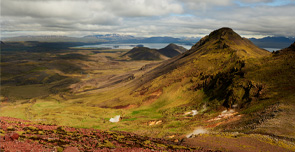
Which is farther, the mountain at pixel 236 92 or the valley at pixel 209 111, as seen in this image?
the mountain at pixel 236 92

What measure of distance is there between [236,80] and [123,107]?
152ft

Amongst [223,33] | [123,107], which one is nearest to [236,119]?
[123,107]

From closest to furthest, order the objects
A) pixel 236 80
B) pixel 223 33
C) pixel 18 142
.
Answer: pixel 18 142
pixel 236 80
pixel 223 33

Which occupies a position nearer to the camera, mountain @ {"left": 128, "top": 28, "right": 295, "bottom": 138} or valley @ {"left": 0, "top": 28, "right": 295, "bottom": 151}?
valley @ {"left": 0, "top": 28, "right": 295, "bottom": 151}

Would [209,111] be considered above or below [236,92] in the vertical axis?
below

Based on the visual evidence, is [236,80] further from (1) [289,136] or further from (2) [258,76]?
(1) [289,136]

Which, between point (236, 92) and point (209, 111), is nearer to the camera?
point (236, 92)

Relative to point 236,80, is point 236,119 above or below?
below

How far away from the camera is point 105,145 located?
26.2 metres

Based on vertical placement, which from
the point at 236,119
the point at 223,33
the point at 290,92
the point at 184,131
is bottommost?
the point at 184,131

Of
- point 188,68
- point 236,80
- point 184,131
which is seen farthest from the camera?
point 188,68

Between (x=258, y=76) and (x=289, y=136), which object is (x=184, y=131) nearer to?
(x=289, y=136)

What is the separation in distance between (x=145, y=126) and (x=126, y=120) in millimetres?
11965

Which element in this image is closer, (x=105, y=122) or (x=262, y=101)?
(x=262, y=101)
